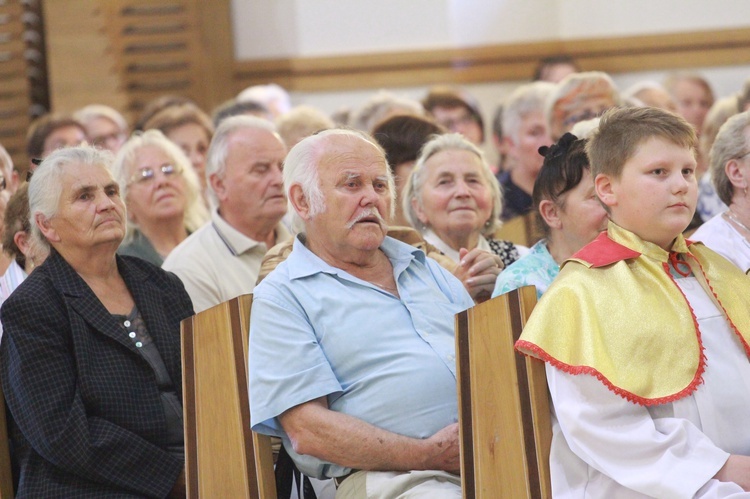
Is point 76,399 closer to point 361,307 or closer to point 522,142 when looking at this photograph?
point 361,307

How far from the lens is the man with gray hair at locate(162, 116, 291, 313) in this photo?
3281 millimetres

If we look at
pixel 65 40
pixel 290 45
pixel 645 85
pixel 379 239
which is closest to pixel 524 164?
pixel 645 85

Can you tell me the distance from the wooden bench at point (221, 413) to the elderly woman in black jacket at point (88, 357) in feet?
0.75

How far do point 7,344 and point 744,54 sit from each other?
5702 mm

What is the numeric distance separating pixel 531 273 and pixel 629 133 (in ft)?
1.81

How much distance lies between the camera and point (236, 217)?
355 cm

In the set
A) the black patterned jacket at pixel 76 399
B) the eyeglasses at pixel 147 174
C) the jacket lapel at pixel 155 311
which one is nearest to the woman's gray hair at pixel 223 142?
the eyeglasses at pixel 147 174

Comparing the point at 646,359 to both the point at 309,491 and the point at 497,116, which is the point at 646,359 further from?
the point at 497,116

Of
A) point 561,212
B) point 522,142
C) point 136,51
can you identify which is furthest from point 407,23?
point 561,212

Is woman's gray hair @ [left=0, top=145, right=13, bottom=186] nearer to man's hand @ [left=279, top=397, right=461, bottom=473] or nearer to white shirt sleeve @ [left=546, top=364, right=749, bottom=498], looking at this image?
man's hand @ [left=279, top=397, right=461, bottom=473]

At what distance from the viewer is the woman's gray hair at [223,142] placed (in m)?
3.62

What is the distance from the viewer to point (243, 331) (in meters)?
2.41

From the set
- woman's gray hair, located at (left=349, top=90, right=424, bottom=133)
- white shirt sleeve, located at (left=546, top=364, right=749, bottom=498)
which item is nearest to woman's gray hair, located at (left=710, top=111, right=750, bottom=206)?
white shirt sleeve, located at (left=546, top=364, right=749, bottom=498)

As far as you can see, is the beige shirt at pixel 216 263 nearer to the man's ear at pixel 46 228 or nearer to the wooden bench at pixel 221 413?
the man's ear at pixel 46 228
